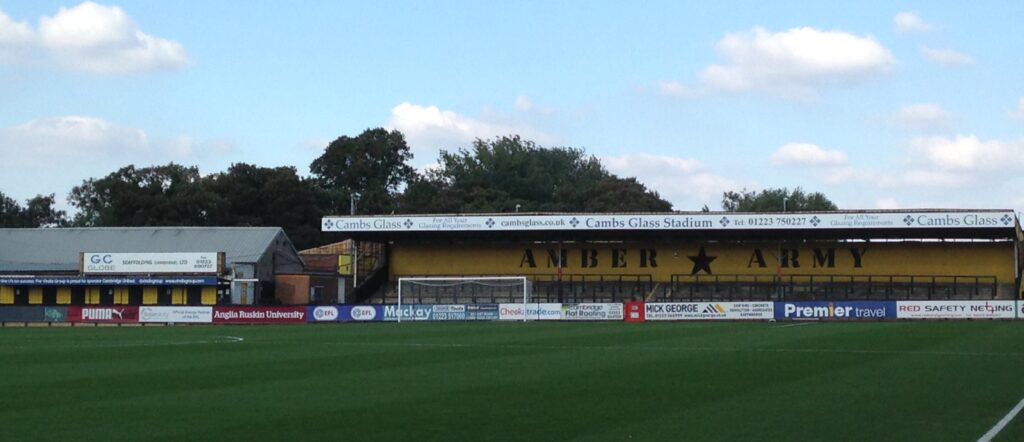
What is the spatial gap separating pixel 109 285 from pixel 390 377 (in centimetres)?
5305

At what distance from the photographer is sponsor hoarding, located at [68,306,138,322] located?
61.8 m

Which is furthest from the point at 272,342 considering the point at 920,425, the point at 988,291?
the point at 988,291

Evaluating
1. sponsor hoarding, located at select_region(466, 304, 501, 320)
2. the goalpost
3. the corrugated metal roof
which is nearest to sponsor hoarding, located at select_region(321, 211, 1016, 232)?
the goalpost

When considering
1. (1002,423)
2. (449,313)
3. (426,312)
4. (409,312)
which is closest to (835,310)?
(449,313)

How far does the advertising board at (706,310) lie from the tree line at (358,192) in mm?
48450

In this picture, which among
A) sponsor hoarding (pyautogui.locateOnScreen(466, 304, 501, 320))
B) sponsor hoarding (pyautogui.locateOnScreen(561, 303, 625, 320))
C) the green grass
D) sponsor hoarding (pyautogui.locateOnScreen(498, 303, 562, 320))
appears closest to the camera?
the green grass

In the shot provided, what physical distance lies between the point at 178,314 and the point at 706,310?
87.3ft

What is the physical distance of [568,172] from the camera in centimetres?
14438

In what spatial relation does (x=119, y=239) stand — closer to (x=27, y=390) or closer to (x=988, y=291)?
(x=988, y=291)

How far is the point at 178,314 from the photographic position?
201 ft

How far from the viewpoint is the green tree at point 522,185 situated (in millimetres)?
124188

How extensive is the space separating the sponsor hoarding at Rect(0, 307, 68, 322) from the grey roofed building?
16.2m

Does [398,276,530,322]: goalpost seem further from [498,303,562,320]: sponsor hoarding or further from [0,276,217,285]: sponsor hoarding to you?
[0,276,217,285]: sponsor hoarding

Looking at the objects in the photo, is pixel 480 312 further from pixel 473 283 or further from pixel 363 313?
pixel 473 283
